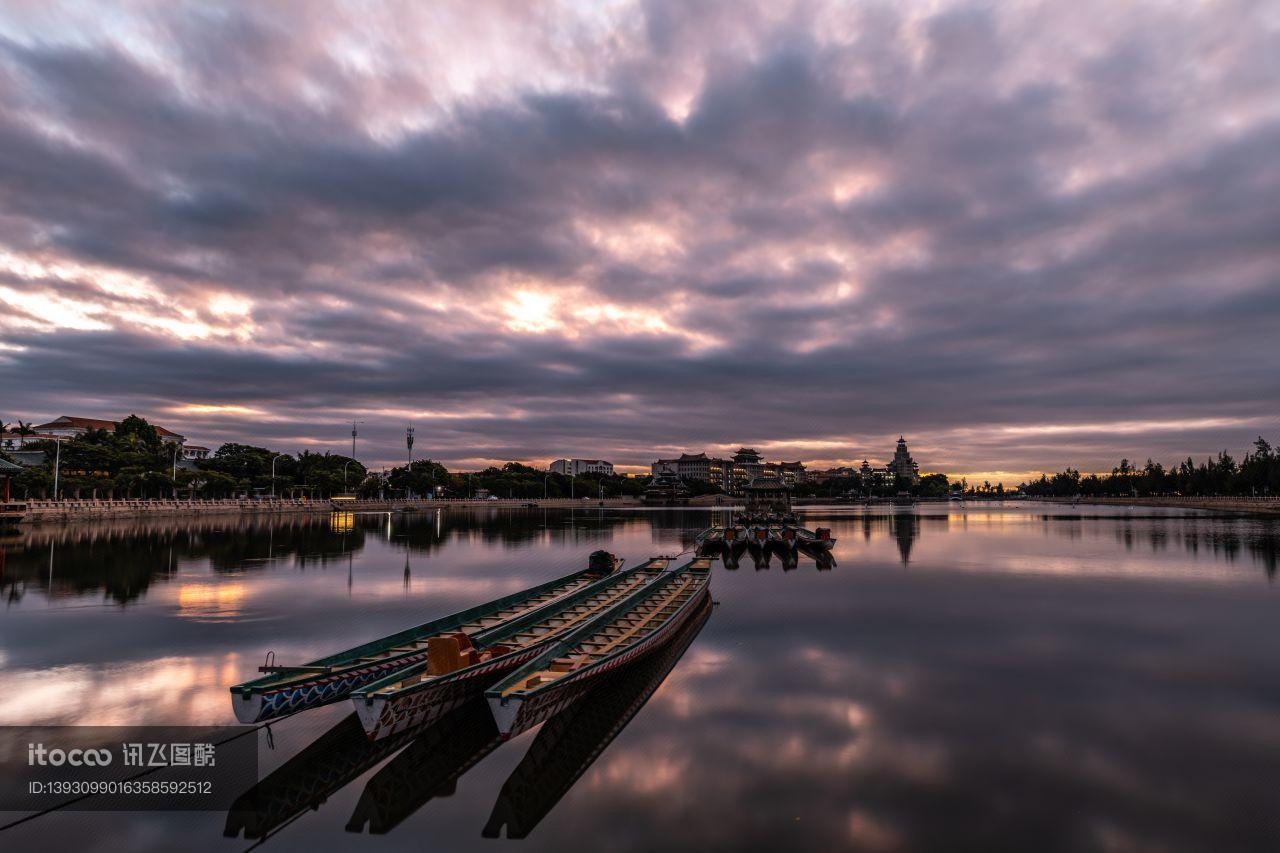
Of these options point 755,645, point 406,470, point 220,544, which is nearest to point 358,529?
point 220,544

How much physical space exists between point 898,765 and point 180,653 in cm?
2266

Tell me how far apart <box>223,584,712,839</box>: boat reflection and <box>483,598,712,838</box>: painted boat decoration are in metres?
0.02

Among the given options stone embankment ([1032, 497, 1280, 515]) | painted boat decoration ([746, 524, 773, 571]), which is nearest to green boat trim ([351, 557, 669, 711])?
painted boat decoration ([746, 524, 773, 571])

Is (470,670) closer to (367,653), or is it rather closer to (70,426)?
(367,653)

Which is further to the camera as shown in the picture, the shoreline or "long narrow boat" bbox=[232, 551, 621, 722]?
the shoreline

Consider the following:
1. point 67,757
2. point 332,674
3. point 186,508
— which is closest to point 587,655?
point 332,674

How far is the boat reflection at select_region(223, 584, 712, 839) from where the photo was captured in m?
11.8

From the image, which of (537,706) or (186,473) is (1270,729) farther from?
(186,473)

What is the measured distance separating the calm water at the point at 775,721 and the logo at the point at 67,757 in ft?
6.83

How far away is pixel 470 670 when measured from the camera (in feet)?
49.6

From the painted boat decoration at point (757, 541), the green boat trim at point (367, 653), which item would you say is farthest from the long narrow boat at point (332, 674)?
the painted boat decoration at point (757, 541)

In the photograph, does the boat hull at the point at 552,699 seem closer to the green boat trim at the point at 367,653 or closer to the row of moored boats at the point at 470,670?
the row of moored boats at the point at 470,670

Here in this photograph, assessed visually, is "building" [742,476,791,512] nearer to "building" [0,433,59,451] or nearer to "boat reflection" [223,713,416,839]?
"boat reflection" [223,713,416,839]

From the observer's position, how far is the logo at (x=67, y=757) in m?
13.6
